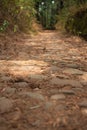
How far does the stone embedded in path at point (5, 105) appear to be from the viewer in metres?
2.07

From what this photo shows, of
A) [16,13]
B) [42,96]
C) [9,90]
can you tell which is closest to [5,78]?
[9,90]

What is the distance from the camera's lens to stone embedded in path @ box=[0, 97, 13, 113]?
2068 mm

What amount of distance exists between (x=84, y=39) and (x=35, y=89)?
217 inches

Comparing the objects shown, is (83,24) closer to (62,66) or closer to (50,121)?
(62,66)

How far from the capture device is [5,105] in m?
2.15

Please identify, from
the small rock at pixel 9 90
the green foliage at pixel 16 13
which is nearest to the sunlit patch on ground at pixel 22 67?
the small rock at pixel 9 90

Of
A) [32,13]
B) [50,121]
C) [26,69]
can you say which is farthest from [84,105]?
[32,13]

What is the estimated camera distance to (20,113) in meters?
2.02

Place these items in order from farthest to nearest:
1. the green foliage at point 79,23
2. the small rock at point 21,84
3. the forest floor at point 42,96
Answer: the green foliage at point 79,23, the small rock at point 21,84, the forest floor at point 42,96

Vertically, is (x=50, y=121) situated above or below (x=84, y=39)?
above

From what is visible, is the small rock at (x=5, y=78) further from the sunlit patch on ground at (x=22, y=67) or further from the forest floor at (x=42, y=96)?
the sunlit patch on ground at (x=22, y=67)

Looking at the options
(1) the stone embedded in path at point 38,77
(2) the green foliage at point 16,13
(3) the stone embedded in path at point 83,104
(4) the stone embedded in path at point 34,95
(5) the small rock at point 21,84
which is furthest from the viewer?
(2) the green foliage at point 16,13

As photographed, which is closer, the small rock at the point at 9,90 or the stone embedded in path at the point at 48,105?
the stone embedded in path at the point at 48,105

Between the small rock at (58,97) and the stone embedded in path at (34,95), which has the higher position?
the stone embedded in path at (34,95)
